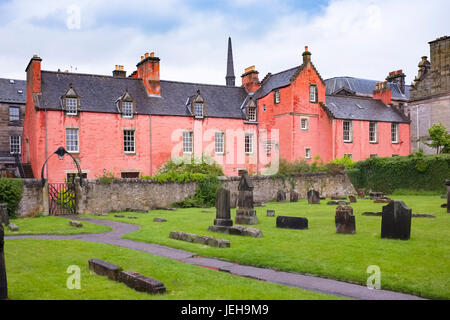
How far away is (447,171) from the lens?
32.8 meters

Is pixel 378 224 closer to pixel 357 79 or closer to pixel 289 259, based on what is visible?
pixel 289 259

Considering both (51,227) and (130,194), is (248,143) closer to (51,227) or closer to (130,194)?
(130,194)

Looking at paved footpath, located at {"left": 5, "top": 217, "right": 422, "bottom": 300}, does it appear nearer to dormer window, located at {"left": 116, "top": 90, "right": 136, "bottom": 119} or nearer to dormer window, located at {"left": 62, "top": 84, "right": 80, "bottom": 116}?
dormer window, located at {"left": 62, "top": 84, "right": 80, "bottom": 116}

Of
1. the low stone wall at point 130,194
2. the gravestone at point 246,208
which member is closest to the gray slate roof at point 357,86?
the low stone wall at point 130,194

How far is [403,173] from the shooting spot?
35344 mm

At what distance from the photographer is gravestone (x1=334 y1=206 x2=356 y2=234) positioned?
592 inches

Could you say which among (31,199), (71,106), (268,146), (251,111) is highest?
(251,111)

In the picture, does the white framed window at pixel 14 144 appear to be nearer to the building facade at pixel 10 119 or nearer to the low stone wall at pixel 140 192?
the building facade at pixel 10 119

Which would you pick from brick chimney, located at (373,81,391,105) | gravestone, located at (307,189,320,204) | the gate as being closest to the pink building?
brick chimney, located at (373,81,391,105)

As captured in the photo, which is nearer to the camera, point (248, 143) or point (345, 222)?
point (345, 222)

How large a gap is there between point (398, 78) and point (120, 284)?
64.3m

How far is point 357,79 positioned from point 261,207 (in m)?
44.2

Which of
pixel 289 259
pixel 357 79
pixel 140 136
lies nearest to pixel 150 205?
pixel 140 136

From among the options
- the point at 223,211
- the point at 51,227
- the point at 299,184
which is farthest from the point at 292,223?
the point at 299,184
